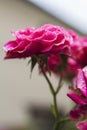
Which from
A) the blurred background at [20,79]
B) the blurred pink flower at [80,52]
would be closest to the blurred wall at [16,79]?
the blurred background at [20,79]

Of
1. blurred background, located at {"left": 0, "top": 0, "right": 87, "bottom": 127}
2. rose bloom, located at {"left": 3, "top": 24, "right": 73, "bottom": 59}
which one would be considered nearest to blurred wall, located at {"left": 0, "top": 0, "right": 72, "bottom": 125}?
blurred background, located at {"left": 0, "top": 0, "right": 87, "bottom": 127}

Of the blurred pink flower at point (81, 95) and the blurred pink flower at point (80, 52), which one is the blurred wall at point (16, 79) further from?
the blurred pink flower at point (81, 95)

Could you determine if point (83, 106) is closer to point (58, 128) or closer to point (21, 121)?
point (58, 128)

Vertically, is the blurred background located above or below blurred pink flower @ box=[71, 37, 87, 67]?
below

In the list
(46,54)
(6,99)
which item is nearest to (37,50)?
(46,54)

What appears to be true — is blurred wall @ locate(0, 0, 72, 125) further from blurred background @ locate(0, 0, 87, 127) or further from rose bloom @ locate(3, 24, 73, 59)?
rose bloom @ locate(3, 24, 73, 59)
